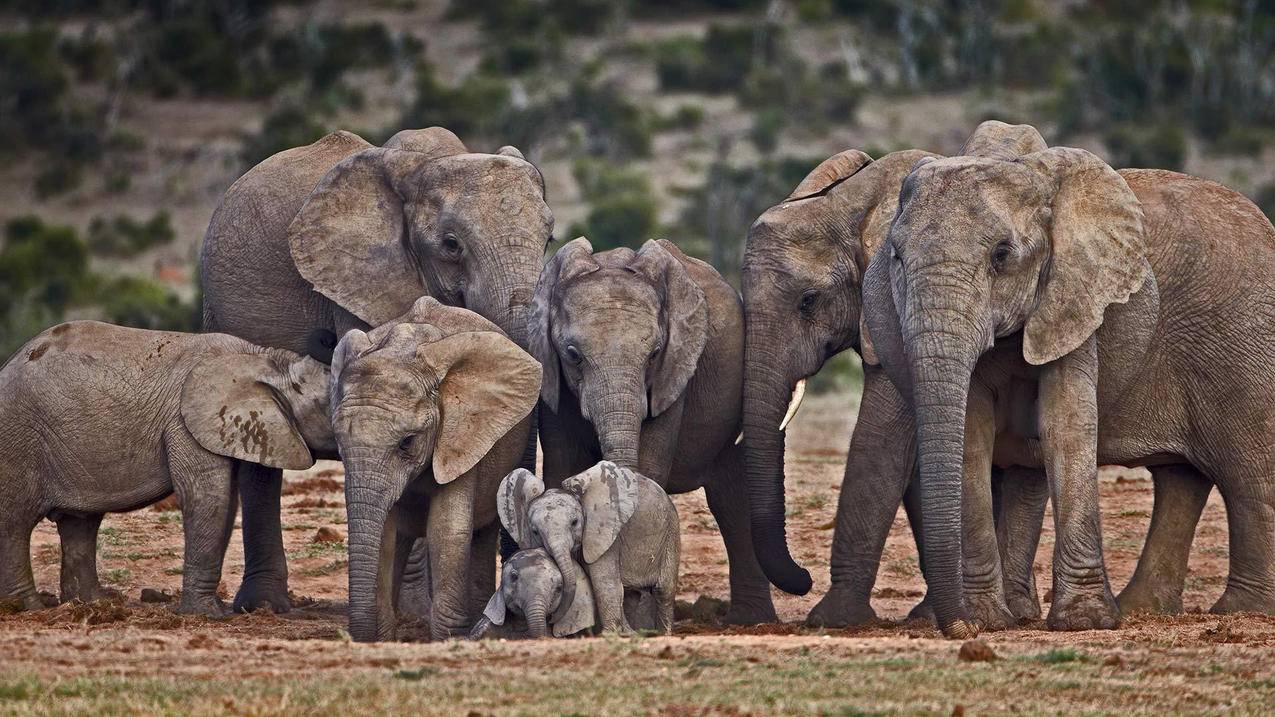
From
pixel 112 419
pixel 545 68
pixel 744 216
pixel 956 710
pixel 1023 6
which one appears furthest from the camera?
pixel 1023 6

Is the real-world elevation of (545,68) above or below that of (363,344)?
above

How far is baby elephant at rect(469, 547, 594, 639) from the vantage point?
34.2ft

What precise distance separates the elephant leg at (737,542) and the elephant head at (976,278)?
2.17 metres

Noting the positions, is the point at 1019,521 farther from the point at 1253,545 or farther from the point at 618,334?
the point at 618,334

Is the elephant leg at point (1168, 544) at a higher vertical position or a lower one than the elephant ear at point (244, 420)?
lower

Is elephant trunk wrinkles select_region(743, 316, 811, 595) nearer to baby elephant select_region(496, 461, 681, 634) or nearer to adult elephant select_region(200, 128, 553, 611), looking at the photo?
adult elephant select_region(200, 128, 553, 611)

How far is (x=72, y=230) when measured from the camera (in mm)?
34844

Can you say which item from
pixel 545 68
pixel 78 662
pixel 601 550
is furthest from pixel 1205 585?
pixel 545 68

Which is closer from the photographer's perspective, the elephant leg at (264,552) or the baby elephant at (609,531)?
the baby elephant at (609,531)

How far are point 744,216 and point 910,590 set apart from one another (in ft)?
76.5

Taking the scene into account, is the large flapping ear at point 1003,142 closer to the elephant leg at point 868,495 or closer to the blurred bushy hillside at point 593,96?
the elephant leg at point 868,495

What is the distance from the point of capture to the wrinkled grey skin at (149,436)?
1196 centimetres

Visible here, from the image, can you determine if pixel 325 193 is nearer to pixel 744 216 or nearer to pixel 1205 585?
pixel 1205 585

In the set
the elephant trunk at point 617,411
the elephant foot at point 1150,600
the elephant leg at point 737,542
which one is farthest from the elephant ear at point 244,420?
the elephant foot at point 1150,600
